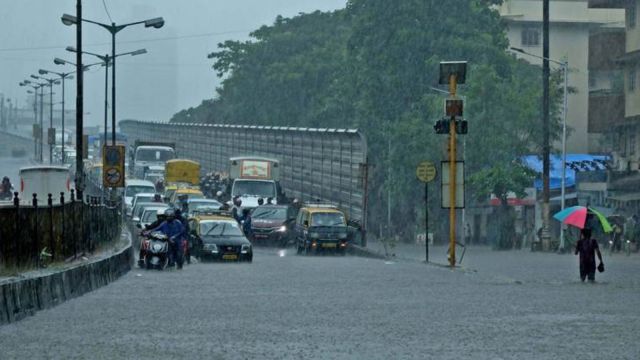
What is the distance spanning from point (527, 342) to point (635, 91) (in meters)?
50.5

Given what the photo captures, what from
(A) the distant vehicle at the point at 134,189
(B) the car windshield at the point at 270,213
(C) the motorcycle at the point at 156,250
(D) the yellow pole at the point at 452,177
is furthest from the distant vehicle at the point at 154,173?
(C) the motorcycle at the point at 156,250

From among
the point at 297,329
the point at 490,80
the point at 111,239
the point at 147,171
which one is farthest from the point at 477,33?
the point at 297,329

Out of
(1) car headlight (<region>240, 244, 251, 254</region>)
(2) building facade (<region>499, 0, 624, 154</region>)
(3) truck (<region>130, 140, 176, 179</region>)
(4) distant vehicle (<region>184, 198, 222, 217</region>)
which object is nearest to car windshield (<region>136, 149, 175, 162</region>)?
(3) truck (<region>130, 140, 176, 179</region>)

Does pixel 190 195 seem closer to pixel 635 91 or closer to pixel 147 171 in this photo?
pixel 635 91

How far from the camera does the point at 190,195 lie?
6975cm

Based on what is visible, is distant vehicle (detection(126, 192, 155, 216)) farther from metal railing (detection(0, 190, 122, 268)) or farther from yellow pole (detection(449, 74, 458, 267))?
metal railing (detection(0, 190, 122, 268))

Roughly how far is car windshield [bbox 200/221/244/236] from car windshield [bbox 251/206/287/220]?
14108 mm

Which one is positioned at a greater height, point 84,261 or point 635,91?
point 635,91

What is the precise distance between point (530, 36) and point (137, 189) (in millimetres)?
37898

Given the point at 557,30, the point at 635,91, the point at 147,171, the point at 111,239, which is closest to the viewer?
the point at 111,239

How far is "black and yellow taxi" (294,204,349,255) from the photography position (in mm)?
55219

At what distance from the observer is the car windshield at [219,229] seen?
1805 inches

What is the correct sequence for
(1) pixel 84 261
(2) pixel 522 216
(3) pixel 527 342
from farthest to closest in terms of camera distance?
(2) pixel 522 216
(1) pixel 84 261
(3) pixel 527 342

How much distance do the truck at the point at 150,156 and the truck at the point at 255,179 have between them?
913 inches
